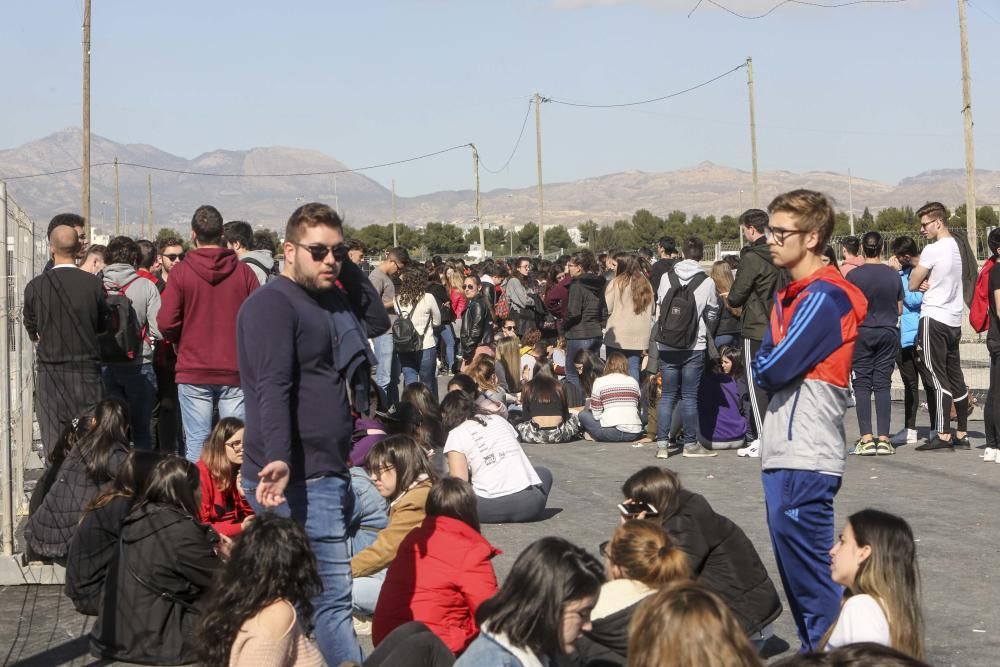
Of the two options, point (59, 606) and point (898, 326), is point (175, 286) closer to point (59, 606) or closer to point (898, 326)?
point (59, 606)

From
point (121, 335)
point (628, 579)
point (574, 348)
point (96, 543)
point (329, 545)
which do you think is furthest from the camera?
point (574, 348)

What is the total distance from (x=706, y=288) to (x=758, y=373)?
6907 millimetres

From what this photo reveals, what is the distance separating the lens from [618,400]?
13070 millimetres

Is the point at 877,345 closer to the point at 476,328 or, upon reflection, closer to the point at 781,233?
the point at 781,233

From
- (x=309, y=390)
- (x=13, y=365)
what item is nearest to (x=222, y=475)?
(x=13, y=365)

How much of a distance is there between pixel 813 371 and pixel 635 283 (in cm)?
897

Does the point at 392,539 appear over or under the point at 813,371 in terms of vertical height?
under

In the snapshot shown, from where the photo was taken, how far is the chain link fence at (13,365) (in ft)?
24.4

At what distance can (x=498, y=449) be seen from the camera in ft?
29.3

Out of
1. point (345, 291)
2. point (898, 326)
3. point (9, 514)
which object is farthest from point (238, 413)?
point (898, 326)

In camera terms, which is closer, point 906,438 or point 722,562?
point 722,562

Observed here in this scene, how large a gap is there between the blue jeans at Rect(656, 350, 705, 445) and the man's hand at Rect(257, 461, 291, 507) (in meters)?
7.65

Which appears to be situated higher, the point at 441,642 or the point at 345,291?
the point at 345,291

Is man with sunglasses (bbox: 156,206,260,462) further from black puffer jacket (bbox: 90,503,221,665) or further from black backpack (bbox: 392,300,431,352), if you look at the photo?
black backpack (bbox: 392,300,431,352)
